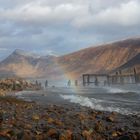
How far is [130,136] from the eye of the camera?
11820 mm

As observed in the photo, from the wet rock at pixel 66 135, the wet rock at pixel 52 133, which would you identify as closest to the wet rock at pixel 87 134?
the wet rock at pixel 66 135

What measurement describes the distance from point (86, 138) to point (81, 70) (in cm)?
17857

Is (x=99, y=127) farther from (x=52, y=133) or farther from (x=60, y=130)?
(x=52, y=133)

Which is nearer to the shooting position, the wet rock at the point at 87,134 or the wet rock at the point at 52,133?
the wet rock at the point at 52,133

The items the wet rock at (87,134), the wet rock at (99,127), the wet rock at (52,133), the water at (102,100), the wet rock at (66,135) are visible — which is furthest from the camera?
the water at (102,100)

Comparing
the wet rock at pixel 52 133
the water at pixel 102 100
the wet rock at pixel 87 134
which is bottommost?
the wet rock at pixel 87 134

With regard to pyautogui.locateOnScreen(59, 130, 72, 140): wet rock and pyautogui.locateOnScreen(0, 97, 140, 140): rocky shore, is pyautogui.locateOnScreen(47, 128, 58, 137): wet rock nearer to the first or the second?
pyautogui.locateOnScreen(0, 97, 140, 140): rocky shore

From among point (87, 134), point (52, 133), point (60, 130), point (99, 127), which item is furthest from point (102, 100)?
point (52, 133)

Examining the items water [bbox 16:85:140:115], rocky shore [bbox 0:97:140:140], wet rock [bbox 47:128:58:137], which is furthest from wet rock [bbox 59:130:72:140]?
water [bbox 16:85:140:115]

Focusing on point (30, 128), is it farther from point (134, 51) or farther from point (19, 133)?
point (134, 51)

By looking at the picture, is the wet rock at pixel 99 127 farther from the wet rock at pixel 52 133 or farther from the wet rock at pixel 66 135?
the wet rock at pixel 52 133

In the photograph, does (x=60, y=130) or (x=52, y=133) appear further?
A: (x=60, y=130)

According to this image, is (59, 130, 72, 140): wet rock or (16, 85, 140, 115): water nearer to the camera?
(59, 130, 72, 140): wet rock

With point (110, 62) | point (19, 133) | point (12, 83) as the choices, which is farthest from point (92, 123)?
point (110, 62)
